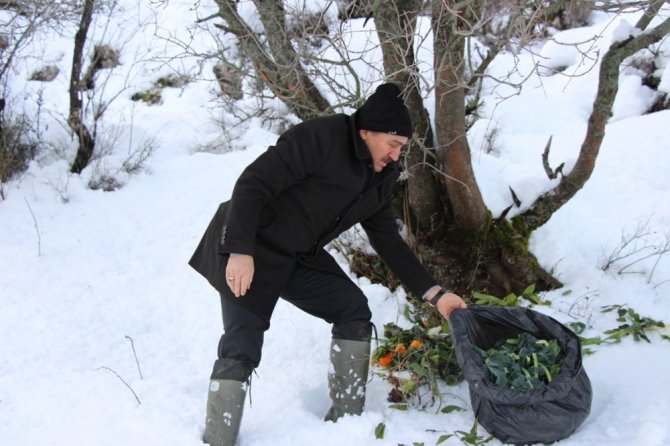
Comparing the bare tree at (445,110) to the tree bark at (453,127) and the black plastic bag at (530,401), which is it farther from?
the black plastic bag at (530,401)

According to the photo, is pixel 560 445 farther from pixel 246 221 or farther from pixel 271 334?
pixel 271 334

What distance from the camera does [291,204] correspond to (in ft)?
8.05

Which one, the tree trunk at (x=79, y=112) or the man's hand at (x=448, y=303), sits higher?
the tree trunk at (x=79, y=112)

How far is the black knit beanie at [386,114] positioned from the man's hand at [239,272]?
0.73 metres

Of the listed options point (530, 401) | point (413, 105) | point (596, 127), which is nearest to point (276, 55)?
point (413, 105)

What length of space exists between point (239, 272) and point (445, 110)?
5.70 ft

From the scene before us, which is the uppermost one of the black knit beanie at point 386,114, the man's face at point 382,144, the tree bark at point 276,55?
the tree bark at point 276,55

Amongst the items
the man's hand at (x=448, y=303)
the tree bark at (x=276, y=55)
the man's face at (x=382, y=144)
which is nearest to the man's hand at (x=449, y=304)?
the man's hand at (x=448, y=303)

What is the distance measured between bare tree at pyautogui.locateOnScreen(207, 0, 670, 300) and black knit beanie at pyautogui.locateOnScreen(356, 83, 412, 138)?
2.46 ft

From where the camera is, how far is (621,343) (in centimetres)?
304

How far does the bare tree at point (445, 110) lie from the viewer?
319 centimetres

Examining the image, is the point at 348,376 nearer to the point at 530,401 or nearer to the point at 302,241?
the point at 302,241

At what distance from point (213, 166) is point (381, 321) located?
3.11 m

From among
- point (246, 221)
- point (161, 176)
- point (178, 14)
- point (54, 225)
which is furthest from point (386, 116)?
point (178, 14)
